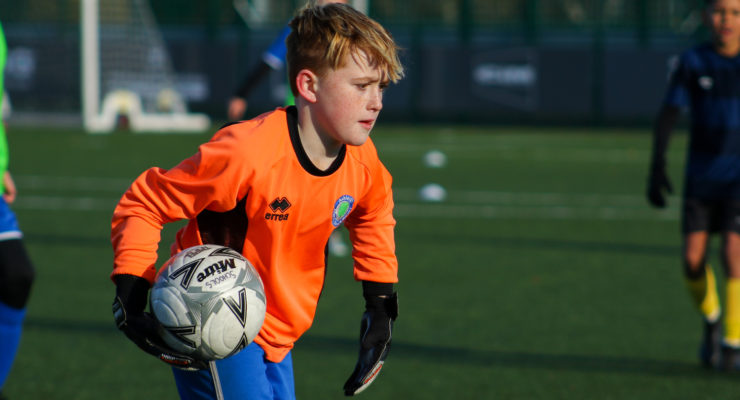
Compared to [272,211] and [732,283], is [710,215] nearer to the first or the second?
[732,283]

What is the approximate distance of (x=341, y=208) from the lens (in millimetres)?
3170

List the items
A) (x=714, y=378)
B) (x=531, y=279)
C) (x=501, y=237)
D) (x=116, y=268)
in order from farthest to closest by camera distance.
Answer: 1. (x=501, y=237)
2. (x=531, y=279)
3. (x=714, y=378)
4. (x=116, y=268)

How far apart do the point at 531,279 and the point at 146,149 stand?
12.9m

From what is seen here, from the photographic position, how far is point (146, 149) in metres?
19.5

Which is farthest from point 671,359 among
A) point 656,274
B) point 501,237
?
point 501,237

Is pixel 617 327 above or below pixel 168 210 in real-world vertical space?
below

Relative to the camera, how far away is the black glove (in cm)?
276

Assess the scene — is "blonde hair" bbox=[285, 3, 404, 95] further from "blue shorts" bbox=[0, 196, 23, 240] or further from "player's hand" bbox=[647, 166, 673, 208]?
"player's hand" bbox=[647, 166, 673, 208]

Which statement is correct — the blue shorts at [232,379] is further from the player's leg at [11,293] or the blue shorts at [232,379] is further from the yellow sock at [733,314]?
the yellow sock at [733,314]

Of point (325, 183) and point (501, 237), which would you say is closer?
point (325, 183)

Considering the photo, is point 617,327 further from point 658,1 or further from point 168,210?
point 658,1

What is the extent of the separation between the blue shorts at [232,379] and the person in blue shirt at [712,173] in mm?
3222

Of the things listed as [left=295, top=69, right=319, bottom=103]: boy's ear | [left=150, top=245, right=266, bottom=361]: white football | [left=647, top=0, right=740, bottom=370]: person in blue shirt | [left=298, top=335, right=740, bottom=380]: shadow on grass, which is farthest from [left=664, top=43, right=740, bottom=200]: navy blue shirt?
[left=150, top=245, right=266, bottom=361]: white football

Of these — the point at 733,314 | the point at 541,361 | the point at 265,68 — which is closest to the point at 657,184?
the point at 733,314
